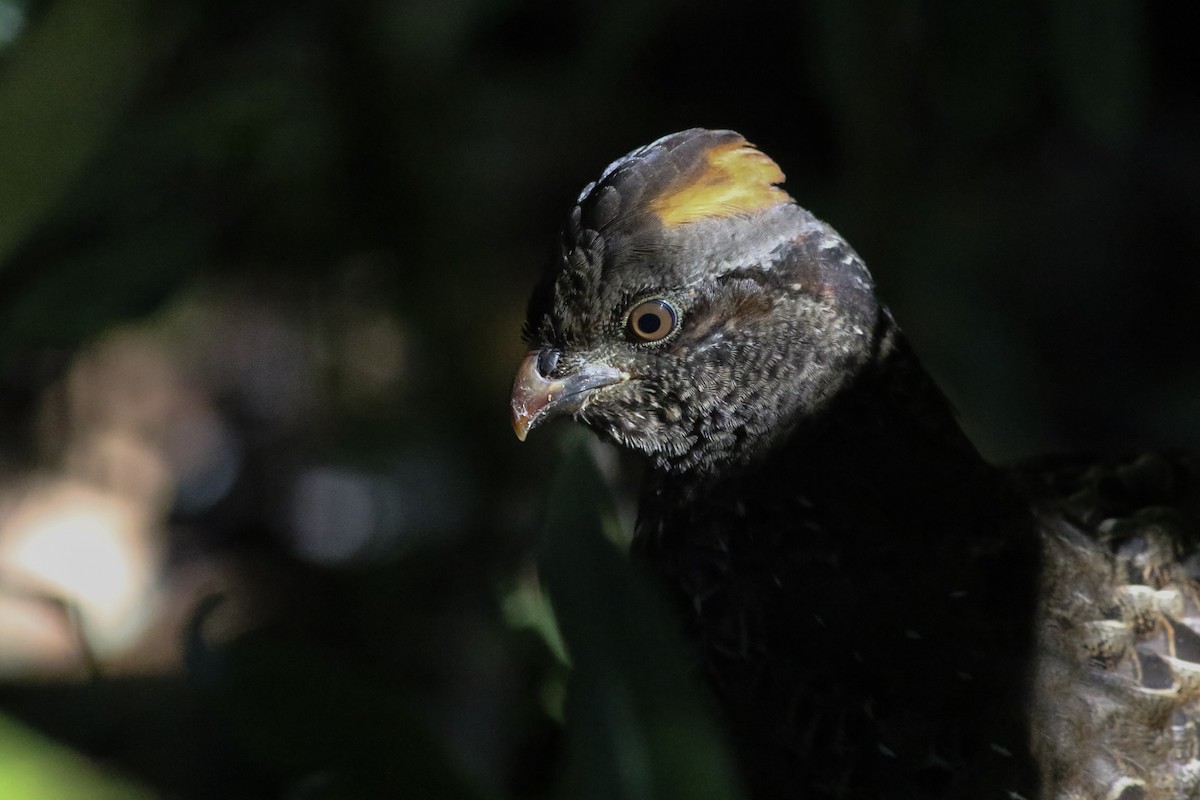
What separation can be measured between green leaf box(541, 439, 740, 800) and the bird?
2.11ft

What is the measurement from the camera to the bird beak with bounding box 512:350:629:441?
2.09 metres

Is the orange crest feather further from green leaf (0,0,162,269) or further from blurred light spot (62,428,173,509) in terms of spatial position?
blurred light spot (62,428,173,509)

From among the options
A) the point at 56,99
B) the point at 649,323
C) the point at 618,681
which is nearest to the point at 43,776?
the point at 618,681

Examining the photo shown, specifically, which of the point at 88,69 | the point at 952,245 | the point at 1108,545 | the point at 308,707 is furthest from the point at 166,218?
the point at 952,245

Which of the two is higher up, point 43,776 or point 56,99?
point 56,99

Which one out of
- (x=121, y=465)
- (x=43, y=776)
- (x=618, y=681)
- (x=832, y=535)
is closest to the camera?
(x=43, y=776)

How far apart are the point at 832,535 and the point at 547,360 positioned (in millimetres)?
535

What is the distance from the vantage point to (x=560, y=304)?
6.72 feet

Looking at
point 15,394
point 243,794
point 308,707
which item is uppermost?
point 308,707

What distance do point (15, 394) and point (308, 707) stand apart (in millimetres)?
3228

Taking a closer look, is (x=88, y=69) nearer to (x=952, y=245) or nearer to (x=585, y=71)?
(x=585, y=71)

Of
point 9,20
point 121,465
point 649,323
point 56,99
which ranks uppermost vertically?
point 9,20

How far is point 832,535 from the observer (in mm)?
1962

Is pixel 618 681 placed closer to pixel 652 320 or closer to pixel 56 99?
pixel 652 320
